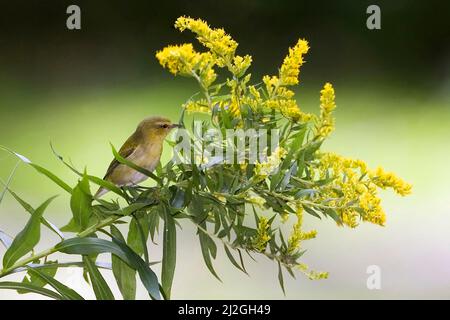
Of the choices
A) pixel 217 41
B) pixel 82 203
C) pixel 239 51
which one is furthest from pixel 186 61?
pixel 239 51

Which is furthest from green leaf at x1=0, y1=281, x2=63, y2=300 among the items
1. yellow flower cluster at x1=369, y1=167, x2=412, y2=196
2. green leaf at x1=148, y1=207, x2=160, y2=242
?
yellow flower cluster at x1=369, y1=167, x2=412, y2=196

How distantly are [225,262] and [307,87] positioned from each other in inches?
42.5

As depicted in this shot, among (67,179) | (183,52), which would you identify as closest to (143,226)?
(183,52)

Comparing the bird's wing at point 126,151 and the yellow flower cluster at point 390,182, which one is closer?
the yellow flower cluster at point 390,182

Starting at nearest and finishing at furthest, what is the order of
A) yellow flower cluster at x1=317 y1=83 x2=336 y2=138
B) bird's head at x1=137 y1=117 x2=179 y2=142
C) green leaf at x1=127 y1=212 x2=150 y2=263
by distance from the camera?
yellow flower cluster at x1=317 y1=83 x2=336 y2=138
green leaf at x1=127 y1=212 x2=150 y2=263
bird's head at x1=137 y1=117 x2=179 y2=142

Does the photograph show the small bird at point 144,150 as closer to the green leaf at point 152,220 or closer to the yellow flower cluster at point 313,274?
the green leaf at point 152,220

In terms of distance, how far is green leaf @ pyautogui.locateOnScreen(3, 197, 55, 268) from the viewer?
66 cm

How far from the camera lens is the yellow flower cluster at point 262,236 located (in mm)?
656

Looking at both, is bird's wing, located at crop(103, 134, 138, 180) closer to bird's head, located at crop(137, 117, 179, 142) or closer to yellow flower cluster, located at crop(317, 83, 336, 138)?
bird's head, located at crop(137, 117, 179, 142)

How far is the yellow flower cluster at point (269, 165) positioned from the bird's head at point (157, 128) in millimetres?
197

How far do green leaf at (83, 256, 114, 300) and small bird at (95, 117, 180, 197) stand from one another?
0.42 feet

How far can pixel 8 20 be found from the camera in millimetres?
3232

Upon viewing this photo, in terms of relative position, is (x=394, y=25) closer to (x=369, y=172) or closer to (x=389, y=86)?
(x=389, y=86)

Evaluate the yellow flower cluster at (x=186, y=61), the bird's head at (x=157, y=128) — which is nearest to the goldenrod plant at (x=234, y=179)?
the yellow flower cluster at (x=186, y=61)
